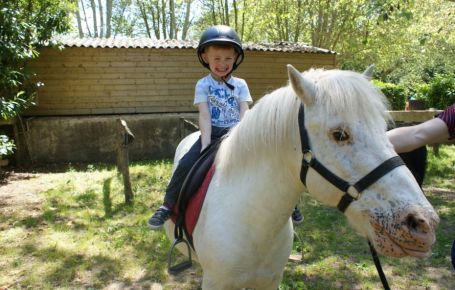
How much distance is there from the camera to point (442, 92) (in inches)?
559

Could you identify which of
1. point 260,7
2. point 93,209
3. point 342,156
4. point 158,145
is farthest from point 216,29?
point 260,7

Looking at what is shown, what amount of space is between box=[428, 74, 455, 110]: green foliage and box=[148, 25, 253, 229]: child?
13.7 m

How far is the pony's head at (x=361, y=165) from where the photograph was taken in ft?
4.22

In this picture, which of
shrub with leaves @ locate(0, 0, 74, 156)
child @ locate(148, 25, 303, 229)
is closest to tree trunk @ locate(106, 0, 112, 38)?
shrub with leaves @ locate(0, 0, 74, 156)

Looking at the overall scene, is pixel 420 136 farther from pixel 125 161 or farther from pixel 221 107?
pixel 125 161

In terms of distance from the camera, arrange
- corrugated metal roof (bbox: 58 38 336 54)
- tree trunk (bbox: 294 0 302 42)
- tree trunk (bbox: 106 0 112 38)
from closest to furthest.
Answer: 1. corrugated metal roof (bbox: 58 38 336 54)
2. tree trunk (bbox: 294 0 302 42)
3. tree trunk (bbox: 106 0 112 38)

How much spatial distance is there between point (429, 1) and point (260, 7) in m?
9.88

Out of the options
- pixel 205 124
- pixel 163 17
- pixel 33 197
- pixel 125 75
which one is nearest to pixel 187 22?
pixel 163 17

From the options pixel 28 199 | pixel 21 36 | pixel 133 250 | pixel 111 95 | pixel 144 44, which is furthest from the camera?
pixel 144 44

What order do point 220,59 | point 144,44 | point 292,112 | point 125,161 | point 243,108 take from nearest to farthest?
point 292,112 < point 220,59 < point 243,108 < point 125,161 < point 144,44

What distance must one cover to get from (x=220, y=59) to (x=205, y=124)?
0.49m

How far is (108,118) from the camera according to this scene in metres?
11.2

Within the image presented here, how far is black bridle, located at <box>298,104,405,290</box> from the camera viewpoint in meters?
1.33

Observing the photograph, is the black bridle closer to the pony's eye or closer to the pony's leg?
the pony's eye
